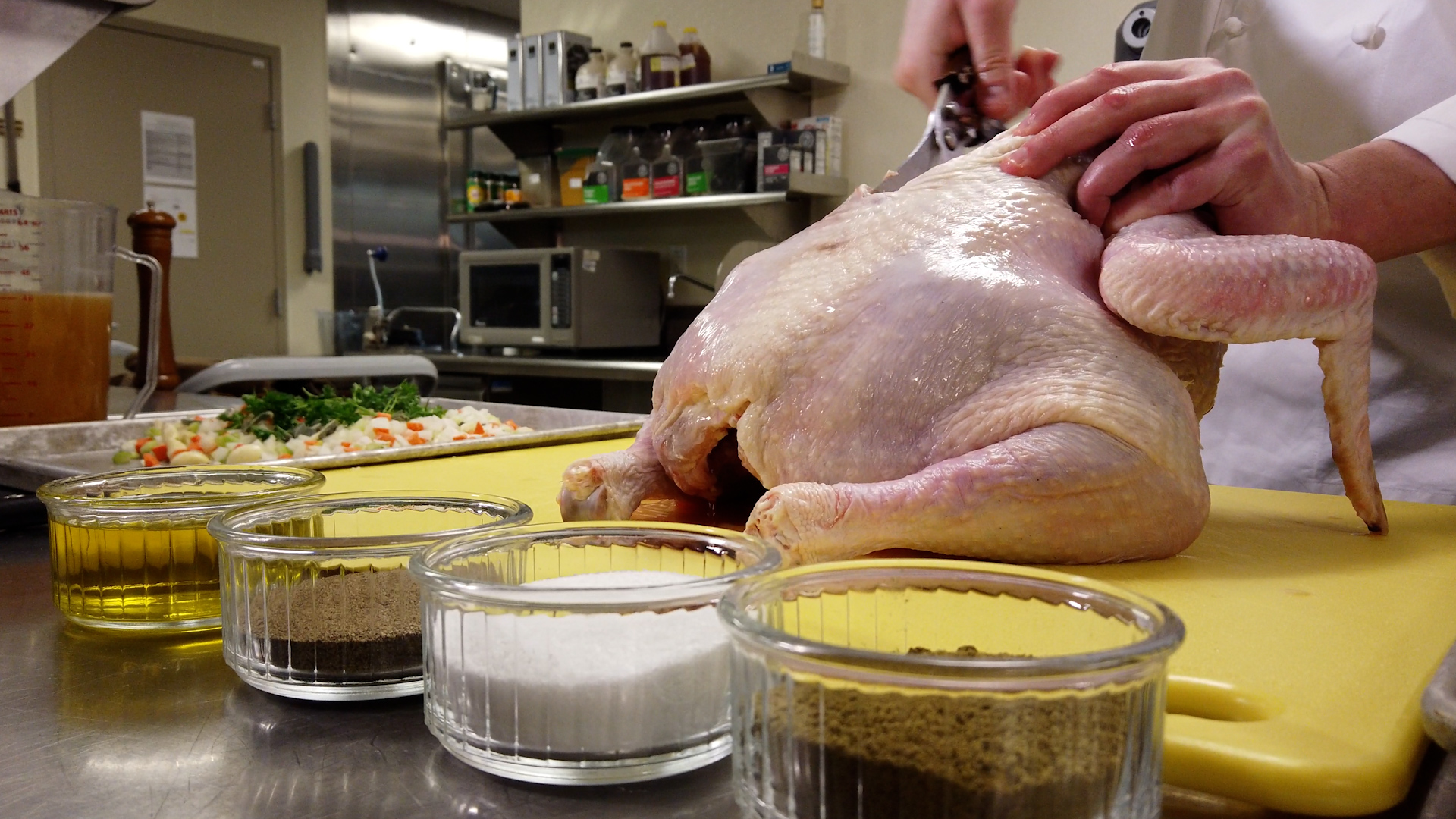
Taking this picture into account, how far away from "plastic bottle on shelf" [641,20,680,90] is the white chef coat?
313cm

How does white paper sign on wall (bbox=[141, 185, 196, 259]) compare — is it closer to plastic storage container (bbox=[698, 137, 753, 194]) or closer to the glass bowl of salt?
plastic storage container (bbox=[698, 137, 753, 194])

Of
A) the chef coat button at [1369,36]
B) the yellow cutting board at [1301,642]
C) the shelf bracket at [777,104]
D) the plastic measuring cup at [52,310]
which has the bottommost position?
the yellow cutting board at [1301,642]

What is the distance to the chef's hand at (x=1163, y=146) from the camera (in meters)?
1.03

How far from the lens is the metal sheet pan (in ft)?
4.08

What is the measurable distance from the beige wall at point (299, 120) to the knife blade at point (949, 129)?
5.30 meters


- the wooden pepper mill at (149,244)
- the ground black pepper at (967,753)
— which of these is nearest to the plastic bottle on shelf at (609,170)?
the wooden pepper mill at (149,244)

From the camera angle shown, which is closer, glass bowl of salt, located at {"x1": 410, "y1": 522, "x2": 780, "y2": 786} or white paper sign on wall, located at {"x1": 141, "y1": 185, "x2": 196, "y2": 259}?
glass bowl of salt, located at {"x1": 410, "y1": 522, "x2": 780, "y2": 786}

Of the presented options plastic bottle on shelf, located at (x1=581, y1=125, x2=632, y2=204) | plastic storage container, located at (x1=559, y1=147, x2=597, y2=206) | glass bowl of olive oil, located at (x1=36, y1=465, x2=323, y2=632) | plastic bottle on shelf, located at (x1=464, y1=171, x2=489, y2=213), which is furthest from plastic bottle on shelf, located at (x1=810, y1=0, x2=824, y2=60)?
glass bowl of olive oil, located at (x1=36, y1=465, x2=323, y2=632)

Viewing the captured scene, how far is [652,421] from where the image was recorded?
105 cm

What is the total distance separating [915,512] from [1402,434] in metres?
1.10

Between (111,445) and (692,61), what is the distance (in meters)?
3.45

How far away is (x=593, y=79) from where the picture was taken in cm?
485

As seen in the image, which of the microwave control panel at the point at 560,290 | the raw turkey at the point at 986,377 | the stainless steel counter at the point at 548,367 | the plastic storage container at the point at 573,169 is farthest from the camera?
the plastic storage container at the point at 573,169

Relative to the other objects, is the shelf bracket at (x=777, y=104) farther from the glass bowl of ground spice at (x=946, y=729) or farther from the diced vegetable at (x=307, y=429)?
the glass bowl of ground spice at (x=946, y=729)
